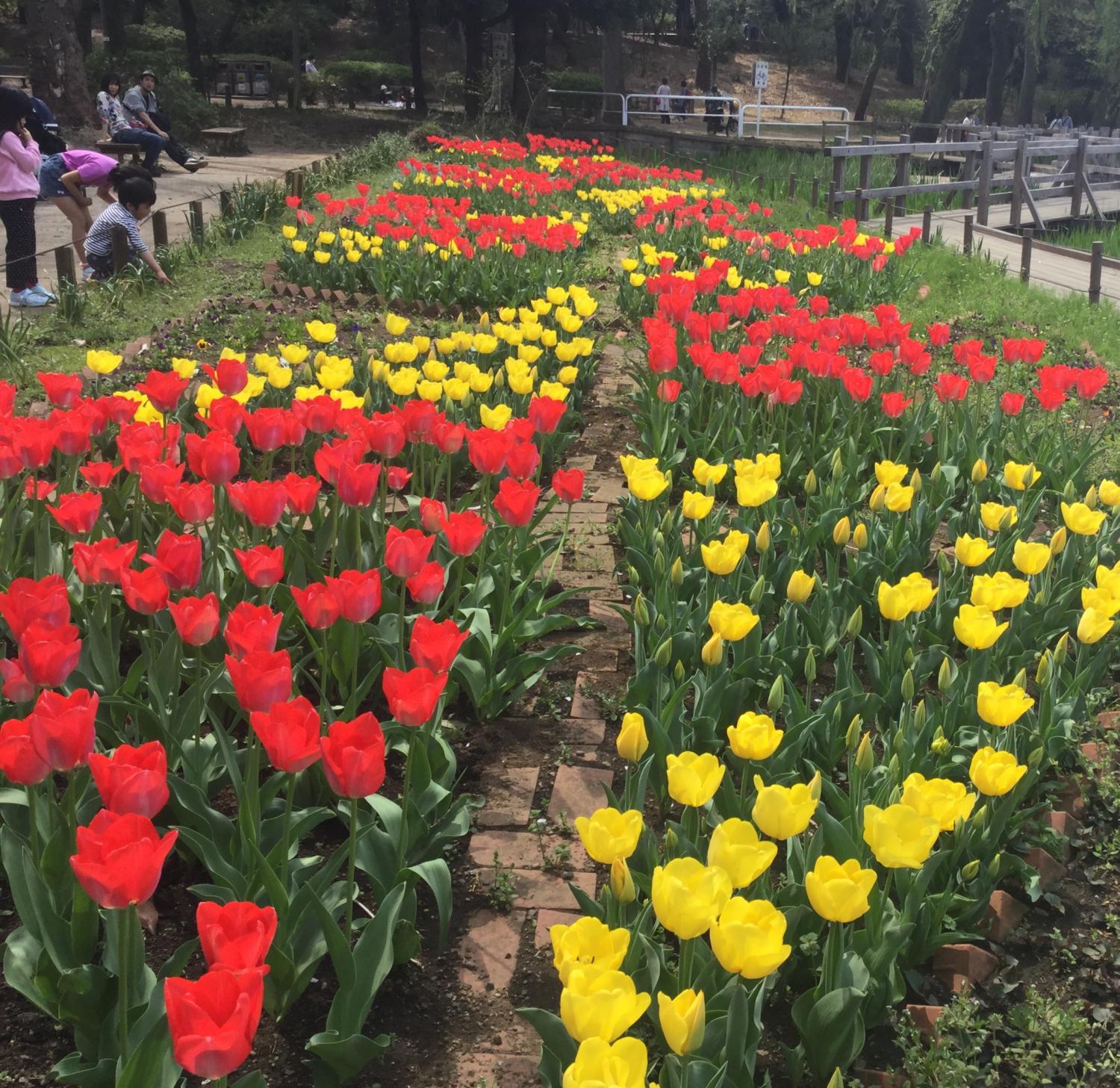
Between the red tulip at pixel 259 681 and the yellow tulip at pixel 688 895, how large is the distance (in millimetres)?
690

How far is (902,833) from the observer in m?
1.91

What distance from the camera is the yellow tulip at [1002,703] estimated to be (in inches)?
92.0

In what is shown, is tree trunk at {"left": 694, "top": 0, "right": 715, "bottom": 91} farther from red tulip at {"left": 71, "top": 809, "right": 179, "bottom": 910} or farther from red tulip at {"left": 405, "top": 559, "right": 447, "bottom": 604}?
red tulip at {"left": 71, "top": 809, "right": 179, "bottom": 910}

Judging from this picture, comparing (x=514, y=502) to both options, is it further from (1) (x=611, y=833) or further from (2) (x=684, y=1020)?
(2) (x=684, y=1020)

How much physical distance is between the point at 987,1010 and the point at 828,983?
1.69 ft

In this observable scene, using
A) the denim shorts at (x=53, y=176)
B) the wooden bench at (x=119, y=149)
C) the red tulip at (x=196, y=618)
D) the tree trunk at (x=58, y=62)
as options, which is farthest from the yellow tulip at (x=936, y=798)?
the tree trunk at (x=58, y=62)

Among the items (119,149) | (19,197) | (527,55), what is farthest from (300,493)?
(527,55)

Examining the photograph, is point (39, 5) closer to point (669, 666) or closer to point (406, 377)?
point (406, 377)

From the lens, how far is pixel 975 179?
56.1 ft

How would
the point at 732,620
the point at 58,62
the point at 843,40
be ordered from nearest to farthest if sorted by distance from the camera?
the point at 732,620, the point at 58,62, the point at 843,40

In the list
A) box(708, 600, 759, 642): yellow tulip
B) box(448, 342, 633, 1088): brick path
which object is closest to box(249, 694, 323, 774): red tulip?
box(448, 342, 633, 1088): brick path

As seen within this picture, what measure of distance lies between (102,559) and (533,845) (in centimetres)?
112

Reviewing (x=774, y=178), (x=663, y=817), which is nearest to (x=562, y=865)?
(x=663, y=817)

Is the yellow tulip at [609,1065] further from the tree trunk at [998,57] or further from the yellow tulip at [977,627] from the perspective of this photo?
the tree trunk at [998,57]
